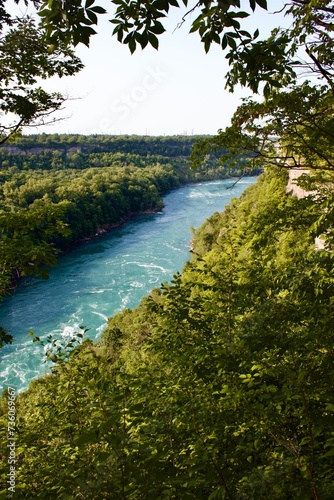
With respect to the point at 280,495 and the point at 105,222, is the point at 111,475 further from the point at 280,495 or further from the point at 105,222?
the point at 105,222

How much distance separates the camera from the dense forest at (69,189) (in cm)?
584

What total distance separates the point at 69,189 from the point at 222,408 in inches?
2377

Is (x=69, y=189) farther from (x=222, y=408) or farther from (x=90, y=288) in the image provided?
(x=222, y=408)

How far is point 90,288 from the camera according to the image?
33.5 meters

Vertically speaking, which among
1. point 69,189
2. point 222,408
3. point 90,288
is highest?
point 69,189

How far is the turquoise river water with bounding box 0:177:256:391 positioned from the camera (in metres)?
24.0

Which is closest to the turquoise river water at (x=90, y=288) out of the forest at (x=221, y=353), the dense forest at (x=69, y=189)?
the dense forest at (x=69, y=189)

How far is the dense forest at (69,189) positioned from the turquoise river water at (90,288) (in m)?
3.09

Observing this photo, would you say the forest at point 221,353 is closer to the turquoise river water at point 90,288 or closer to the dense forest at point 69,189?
the dense forest at point 69,189

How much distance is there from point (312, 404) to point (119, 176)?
250 feet

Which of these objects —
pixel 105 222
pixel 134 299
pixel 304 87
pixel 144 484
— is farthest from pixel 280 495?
pixel 105 222

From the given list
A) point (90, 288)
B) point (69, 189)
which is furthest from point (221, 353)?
point (69, 189)

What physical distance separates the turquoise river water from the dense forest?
3.09 m

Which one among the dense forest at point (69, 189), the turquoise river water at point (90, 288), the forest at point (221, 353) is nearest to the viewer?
the forest at point (221, 353)
